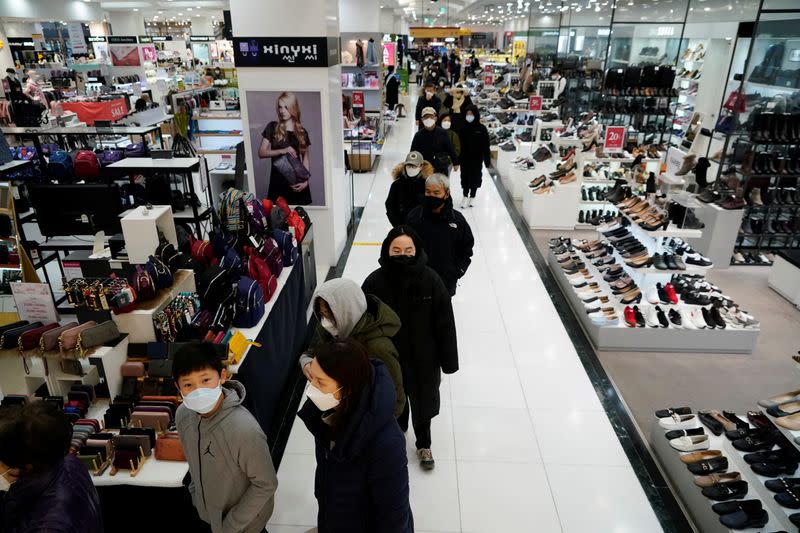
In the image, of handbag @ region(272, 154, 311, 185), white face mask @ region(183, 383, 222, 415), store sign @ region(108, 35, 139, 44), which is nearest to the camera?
white face mask @ region(183, 383, 222, 415)

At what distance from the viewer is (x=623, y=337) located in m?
5.13

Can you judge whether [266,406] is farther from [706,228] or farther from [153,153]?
[706,228]

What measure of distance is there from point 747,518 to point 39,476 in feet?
11.7

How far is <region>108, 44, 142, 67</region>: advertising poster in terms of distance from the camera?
17.6m

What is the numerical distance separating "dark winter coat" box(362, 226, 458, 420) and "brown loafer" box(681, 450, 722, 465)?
169 centimetres

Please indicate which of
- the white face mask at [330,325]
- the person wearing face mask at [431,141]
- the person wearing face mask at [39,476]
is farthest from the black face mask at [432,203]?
the person wearing face mask at [431,141]

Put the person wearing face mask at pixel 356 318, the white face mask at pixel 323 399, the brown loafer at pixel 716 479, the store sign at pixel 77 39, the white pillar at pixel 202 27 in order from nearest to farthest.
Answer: the white face mask at pixel 323 399, the person wearing face mask at pixel 356 318, the brown loafer at pixel 716 479, the store sign at pixel 77 39, the white pillar at pixel 202 27

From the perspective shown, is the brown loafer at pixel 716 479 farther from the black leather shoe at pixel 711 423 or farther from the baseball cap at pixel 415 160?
the baseball cap at pixel 415 160

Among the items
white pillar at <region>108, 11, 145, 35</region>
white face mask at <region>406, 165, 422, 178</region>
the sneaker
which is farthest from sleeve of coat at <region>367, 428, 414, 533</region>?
white pillar at <region>108, 11, 145, 35</region>

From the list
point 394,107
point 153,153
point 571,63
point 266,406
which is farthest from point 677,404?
point 394,107

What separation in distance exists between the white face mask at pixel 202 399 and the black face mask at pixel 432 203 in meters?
2.34

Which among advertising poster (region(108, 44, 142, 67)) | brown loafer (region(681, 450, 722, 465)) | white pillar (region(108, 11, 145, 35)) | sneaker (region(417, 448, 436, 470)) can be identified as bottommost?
sneaker (region(417, 448, 436, 470))

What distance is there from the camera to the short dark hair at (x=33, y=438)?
1890 millimetres

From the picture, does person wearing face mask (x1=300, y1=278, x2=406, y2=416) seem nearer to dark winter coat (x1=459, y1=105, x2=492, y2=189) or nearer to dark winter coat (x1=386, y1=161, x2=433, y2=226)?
dark winter coat (x1=386, y1=161, x2=433, y2=226)
